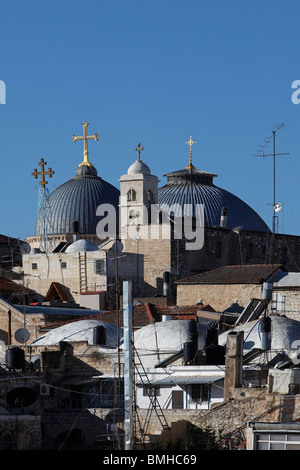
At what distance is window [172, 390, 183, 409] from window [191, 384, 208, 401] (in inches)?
14.6

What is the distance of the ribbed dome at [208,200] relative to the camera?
67.4 metres

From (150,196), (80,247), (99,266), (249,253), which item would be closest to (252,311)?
(99,266)

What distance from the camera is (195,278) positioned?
5312 cm

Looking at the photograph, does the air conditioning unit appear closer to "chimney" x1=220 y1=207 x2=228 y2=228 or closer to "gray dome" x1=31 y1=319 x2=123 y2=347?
"gray dome" x1=31 y1=319 x2=123 y2=347

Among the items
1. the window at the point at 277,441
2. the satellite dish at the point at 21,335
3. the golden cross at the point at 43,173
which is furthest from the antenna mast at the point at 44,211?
the window at the point at 277,441

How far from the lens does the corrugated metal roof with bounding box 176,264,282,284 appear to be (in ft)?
168

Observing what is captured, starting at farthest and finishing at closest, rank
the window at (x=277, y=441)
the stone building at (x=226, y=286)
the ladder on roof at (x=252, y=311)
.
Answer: the stone building at (x=226, y=286)
the ladder on roof at (x=252, y=311)
the window at (x=277, y=441)

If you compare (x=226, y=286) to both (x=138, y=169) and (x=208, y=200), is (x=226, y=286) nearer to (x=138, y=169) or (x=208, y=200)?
(x=138, y=169)

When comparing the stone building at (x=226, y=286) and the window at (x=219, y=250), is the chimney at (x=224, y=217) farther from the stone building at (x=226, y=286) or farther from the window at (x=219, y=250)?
the stone building at (x=226, y=286)

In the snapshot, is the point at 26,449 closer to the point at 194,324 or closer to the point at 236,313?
the point at 194,324

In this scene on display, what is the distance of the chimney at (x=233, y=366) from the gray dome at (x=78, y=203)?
110 ft

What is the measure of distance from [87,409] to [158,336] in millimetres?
4462

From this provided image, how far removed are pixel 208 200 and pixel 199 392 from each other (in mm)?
33593
